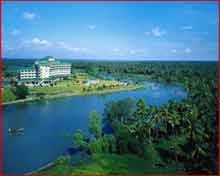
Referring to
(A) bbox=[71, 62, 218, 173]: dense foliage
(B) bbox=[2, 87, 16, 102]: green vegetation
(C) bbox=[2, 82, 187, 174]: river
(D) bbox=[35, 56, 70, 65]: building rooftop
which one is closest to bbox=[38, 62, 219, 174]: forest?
(A) bbox=[71, 62, 218, 173]: dense foliage

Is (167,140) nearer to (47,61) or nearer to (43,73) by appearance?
(43,73)

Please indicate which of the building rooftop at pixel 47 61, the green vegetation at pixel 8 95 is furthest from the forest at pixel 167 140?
the building rooftop at pixel 47 61

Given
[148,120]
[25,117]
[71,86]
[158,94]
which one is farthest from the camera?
[71,86]

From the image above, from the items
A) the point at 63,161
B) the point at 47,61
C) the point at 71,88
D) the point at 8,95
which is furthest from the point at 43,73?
the point at 63,161

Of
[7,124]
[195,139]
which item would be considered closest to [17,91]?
[7,124]

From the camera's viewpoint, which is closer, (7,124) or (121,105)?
(121,105)

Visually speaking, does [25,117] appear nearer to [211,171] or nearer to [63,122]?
[63,122]
